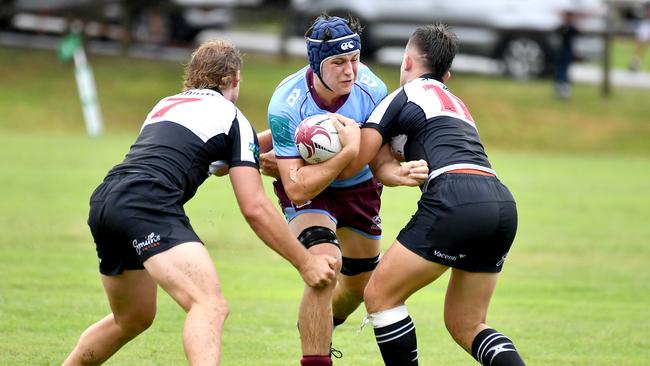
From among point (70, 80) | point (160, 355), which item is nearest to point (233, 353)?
point (160, 355)

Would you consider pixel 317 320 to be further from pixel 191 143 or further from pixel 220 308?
pixel 191 143

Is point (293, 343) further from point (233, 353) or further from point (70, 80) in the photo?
point (70, 80)

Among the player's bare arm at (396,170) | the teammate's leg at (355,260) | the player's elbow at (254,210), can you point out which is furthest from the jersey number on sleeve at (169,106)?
the teammate's leg at (355,260)

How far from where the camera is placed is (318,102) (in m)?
7.54

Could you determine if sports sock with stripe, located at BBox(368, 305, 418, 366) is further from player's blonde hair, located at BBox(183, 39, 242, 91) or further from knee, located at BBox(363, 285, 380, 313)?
player's blonde hair, located at BBox(183, 39, 242, 91)

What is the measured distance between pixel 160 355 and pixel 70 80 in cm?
2248

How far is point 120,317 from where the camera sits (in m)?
6.62

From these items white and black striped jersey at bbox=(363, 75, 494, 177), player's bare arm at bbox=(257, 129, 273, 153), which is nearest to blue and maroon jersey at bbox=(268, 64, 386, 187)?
player's bare arm at bbox=(257, 129, 273, 153)

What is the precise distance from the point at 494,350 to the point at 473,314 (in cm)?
27

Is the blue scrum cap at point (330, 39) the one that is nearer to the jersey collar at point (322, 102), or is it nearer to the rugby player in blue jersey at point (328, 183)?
the rugby player in blue jersey at point (328, 183)

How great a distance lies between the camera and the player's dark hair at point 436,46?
704cm

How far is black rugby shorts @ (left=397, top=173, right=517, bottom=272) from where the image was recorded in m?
6.48

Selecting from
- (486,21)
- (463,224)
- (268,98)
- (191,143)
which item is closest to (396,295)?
(463,224)

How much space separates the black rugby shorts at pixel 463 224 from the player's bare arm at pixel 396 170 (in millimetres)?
106
